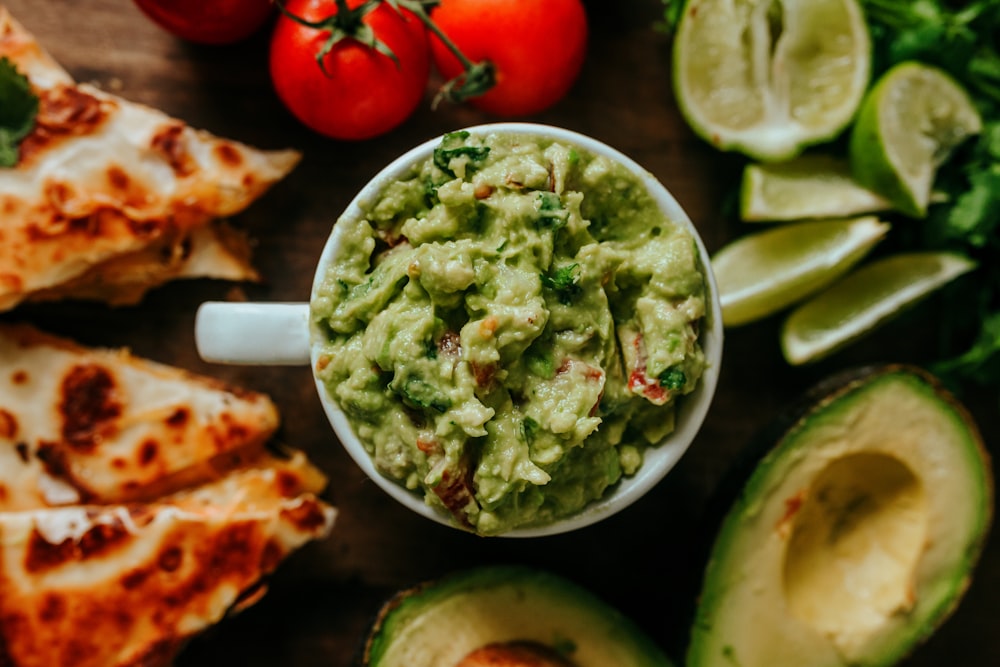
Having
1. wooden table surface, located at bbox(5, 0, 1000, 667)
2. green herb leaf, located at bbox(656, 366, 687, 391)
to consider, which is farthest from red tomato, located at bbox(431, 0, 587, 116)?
green herb leaf, located at bbox(656, 366, 687, 391)

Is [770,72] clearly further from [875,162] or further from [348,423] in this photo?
[348,423]

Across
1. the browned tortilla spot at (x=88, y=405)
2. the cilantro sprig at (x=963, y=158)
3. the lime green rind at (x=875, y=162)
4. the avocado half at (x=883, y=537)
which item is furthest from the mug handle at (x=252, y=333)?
the lime green rind at (x=875, y=162)

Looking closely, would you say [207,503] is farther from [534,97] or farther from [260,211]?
[534,97]

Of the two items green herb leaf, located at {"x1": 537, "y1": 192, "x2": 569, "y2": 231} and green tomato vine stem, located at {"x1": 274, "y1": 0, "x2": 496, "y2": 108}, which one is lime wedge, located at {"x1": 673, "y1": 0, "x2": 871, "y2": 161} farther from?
green herb leaf, located at {"x1": 537, "y1": 192, "x2": 569, "y2": 231}

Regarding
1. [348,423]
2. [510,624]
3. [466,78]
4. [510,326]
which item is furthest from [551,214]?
[510,624]

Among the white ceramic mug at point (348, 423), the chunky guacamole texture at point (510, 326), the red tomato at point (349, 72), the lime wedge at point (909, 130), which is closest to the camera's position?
the chunky guacamole texture at point (510, 326)

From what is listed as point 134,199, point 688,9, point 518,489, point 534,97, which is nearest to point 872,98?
point 688,9

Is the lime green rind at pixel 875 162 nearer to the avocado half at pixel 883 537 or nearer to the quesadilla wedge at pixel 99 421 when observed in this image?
the avocado half at pixel 883 537
